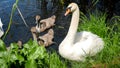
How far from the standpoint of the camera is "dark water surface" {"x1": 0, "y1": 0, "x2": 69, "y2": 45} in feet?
25.9

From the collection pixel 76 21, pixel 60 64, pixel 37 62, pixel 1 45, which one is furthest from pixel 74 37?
pixel 1 45

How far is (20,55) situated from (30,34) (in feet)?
11.5

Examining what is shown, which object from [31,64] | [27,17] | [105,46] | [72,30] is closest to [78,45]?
[72,30]

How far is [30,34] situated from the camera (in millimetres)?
8016

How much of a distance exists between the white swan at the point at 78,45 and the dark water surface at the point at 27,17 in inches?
46.9

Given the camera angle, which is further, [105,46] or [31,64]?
[105,46]

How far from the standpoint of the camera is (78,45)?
619 centimetres

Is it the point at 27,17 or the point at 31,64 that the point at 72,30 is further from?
the point at 27,17

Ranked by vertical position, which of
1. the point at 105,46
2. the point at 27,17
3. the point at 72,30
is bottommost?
the point at 27,17

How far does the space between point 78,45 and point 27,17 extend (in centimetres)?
290

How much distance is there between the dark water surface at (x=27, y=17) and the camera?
311 inches

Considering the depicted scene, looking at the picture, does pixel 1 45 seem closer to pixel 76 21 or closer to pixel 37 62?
pixel 37 62

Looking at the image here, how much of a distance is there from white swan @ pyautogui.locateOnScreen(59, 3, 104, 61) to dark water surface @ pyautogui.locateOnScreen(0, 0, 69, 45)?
46.9 inches

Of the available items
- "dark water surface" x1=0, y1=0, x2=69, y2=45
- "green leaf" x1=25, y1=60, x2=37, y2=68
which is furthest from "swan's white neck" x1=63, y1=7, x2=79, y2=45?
"green leaf" x1=25, y1=60, x2=37, y2=68
